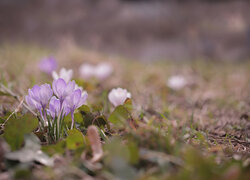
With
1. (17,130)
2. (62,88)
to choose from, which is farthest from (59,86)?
(17,130)

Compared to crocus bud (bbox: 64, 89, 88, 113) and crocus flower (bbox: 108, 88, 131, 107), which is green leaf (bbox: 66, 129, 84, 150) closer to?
crocus bud (bbox: 64, 89, 88, 113)

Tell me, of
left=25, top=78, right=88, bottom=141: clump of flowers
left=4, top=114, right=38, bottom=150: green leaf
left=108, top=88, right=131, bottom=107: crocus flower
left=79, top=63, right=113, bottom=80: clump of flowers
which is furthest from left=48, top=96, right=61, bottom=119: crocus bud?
left=79, top=63, right=113, bottom=80: clump of flowers

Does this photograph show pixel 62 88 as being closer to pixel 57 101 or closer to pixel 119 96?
pixel 57 101

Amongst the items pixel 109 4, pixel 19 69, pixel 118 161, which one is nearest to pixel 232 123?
pixel 118 161

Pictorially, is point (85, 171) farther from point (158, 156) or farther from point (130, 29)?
point (130, 29)

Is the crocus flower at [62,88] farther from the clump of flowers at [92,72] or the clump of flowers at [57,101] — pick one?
the clump of flowers at [92,72]

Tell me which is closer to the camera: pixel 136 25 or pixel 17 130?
pixel 17 130
